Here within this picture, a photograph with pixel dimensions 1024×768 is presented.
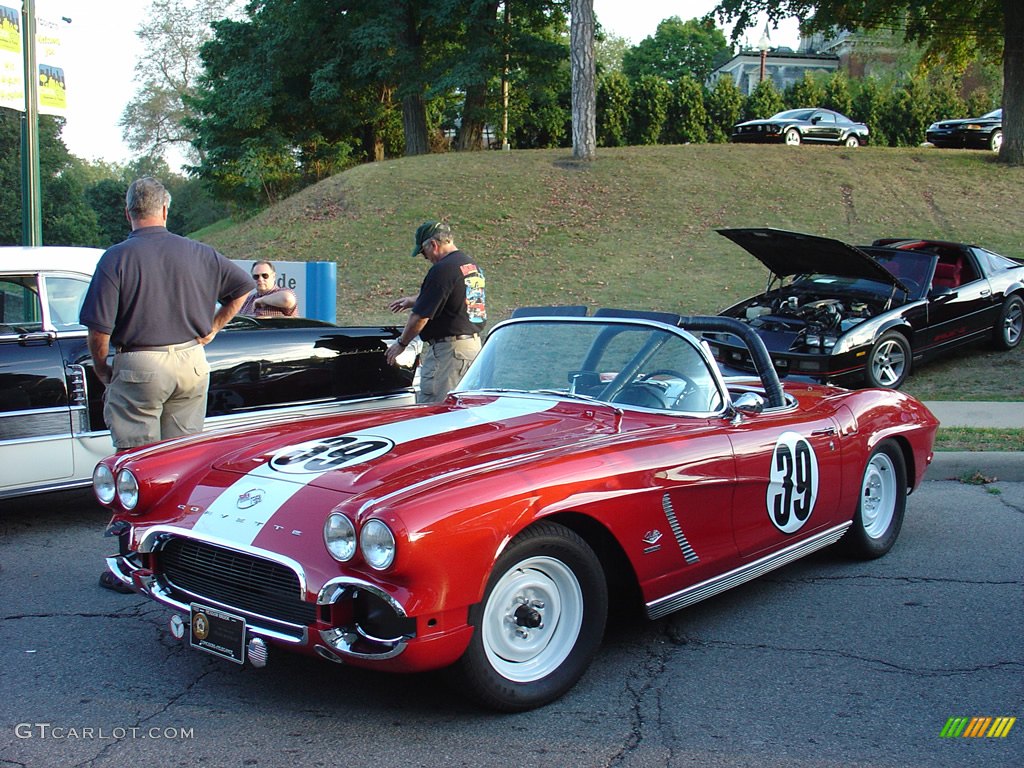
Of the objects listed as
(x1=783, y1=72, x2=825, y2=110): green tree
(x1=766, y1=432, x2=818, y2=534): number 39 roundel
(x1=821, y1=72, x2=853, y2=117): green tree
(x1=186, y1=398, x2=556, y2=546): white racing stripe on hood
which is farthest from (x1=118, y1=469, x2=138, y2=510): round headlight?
(x1=821, y1=72, x2=853, y2=117): green tree

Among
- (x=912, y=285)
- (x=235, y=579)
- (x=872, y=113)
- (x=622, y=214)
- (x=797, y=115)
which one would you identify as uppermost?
(x=872, y=113)

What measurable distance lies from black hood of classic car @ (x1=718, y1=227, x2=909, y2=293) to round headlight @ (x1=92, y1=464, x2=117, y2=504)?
293 inches

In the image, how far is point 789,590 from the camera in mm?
4867

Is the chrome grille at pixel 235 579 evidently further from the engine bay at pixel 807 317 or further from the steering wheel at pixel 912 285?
the steering wheel at pixel 912 285

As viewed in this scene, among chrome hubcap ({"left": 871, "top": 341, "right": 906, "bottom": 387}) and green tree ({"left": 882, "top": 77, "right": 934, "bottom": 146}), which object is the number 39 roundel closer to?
chrome hubcap ({"left": 871, "top": 341, "right": 906, "bottom": 387})

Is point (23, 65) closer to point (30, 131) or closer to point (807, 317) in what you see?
point (30, 131)

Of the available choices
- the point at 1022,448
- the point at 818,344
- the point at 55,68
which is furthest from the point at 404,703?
the point at 55,68

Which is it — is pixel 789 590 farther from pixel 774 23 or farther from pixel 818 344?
pixel 774 23

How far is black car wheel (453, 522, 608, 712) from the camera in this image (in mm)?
3312

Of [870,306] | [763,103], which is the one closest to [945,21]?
[763,103]

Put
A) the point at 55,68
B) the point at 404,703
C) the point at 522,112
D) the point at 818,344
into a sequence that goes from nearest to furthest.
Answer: the point at 404,703
the point at 818,344
the point at 55,68
the point at 522,112

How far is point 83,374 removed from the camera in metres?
5.88

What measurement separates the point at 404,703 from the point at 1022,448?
19.9ft

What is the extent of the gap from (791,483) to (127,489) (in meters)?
2.86
